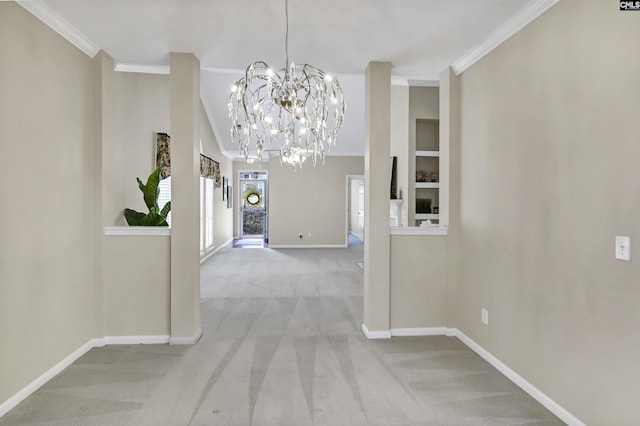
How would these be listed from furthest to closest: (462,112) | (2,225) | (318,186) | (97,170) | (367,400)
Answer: (318,186)
(462,112)
(97,170)
(367,400)
(2,225)

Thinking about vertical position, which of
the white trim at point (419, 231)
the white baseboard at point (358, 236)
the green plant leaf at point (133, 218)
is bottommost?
the white baseboard at point (358, 236)

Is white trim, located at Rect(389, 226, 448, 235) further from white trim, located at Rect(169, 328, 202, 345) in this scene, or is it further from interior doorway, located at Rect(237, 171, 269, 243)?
interior doorway, located at Rect(237, 171, 269, 243)

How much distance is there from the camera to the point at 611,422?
1.85 metres

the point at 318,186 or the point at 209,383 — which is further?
the point at 318,186

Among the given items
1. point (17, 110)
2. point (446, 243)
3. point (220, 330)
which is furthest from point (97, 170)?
point (446, 243)

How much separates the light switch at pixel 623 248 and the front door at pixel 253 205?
1021 cm

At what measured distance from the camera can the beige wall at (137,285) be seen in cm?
329

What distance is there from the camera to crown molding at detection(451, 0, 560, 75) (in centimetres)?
237

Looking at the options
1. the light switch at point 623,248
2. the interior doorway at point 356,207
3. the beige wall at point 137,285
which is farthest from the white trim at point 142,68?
the interior doorway at point 356,207

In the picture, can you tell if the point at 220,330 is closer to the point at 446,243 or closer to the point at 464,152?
the point at 446,243

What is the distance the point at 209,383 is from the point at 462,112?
3.18m

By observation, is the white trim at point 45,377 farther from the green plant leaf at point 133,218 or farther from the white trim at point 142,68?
the white trim at point 142,68

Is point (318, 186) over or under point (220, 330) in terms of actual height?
over

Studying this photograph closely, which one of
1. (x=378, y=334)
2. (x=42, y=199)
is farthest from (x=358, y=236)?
(x=42, y=199)
